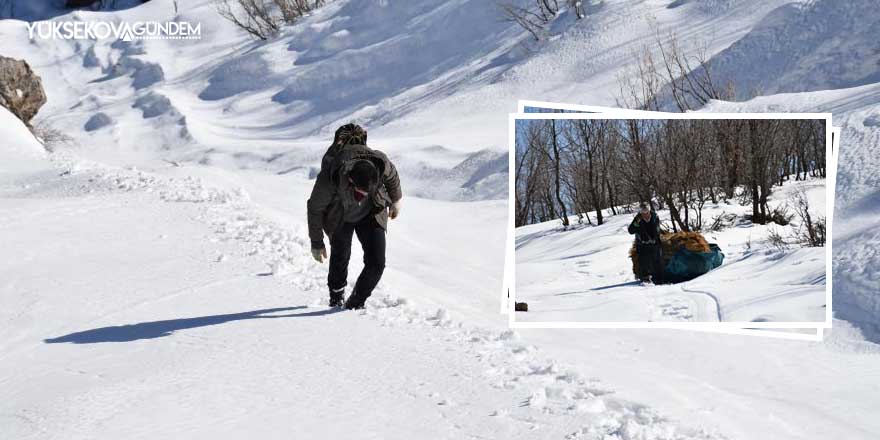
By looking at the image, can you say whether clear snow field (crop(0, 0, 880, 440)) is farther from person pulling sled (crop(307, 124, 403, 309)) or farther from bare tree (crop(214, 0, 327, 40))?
bare tree (crop(214, 0, 327, 40))

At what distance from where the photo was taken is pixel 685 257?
18.2 feet

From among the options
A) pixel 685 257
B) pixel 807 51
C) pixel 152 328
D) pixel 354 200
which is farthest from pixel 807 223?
pixel 807 51

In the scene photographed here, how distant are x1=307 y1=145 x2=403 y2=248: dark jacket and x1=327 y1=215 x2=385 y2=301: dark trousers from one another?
0.05m

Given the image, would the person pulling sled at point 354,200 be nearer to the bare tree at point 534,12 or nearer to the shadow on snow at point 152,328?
the shadow on snow at point 152,328

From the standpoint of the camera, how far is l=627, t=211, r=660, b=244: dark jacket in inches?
216

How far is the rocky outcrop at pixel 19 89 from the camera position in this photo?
22.3 m

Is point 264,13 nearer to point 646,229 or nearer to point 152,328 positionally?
point 152,328

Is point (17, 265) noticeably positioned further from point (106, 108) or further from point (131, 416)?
point (106, 108)

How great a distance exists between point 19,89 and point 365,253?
19.0 metres

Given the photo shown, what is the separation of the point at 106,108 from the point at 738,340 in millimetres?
30607

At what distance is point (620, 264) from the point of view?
18.6 feet

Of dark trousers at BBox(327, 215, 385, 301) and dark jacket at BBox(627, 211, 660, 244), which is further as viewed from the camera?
dark trousers at BBox(327, 215, 385, 301)

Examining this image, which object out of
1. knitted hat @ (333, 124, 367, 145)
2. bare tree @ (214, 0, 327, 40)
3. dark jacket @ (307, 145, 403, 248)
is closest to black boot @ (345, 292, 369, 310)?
A: dark jacket @ (307, 145, 403, 248)

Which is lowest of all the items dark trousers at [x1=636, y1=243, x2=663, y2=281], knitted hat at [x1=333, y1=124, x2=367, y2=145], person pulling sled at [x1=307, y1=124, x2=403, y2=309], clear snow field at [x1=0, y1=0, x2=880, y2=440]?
clear snow field at [x1=0, y1=0, x2=880, y2=440]
